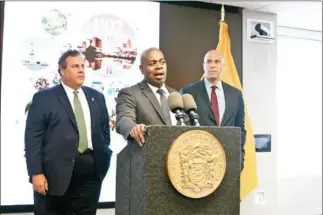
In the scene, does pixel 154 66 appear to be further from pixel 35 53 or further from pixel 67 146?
pixel 35 53

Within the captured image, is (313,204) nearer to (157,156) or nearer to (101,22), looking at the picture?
(101,22)

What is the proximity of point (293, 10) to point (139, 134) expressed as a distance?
295cm

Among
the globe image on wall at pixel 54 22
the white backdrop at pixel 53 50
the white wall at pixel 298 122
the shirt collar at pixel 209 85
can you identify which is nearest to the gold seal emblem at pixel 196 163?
the shirt collar at pixel 209 85

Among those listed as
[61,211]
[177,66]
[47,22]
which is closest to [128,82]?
[177,66]

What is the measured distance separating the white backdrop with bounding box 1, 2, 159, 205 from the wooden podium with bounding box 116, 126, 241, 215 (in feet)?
4.92

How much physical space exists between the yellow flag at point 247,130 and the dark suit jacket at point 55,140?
5.02ft

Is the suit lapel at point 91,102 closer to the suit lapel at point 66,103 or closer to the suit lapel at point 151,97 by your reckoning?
the suit lapel at point 66,103

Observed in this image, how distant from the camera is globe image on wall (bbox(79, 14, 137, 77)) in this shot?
128 inches

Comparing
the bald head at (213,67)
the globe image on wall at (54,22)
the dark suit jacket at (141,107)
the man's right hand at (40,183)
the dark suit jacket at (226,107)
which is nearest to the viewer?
the dark suit jacket at (141,107)

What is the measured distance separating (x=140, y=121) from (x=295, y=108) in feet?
10.8

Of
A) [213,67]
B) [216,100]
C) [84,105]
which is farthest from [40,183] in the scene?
[213,67]

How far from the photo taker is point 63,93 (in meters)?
2.55

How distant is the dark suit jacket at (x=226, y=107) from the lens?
2646 mm

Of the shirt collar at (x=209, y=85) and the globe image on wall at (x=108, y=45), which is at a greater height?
the globe image on wall at (x=108, y=45)
